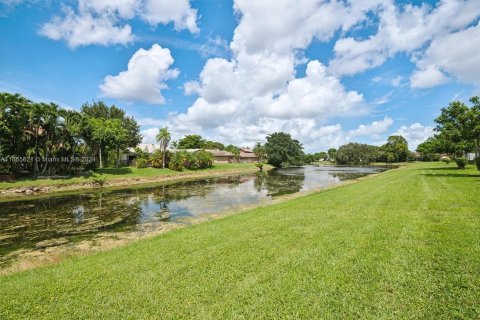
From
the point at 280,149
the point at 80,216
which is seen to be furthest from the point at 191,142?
the point at 80,216

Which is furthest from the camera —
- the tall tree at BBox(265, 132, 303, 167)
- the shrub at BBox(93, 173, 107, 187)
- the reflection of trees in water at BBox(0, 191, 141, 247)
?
the tall tree at BBox(265, 132, 303, 167)

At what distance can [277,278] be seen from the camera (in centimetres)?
587

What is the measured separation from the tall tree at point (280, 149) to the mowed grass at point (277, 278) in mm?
81470

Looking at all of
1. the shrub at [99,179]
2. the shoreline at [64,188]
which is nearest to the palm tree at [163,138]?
the shoreline at [64,188]

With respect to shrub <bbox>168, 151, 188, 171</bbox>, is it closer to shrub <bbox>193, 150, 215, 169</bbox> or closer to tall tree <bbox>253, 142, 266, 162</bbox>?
shrub <bbox>193, 150, 215, 169</bbox>

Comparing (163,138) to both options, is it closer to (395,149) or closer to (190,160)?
(190,160)

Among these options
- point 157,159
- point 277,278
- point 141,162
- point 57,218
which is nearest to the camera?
point 277,278

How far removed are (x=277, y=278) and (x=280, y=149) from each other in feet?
282

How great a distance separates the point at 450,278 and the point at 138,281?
273 inches

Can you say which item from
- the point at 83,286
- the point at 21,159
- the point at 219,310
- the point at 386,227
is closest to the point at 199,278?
the point at 219,310

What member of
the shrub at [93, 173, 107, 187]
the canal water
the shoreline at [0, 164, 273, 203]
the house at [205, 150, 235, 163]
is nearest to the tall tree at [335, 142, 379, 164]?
the house at [205, 150, 235, 163]

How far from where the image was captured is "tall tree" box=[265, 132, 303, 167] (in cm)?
9062

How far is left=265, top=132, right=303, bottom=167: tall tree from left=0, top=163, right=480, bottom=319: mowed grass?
81.5 metres

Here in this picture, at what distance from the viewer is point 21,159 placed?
A: 3366cm
